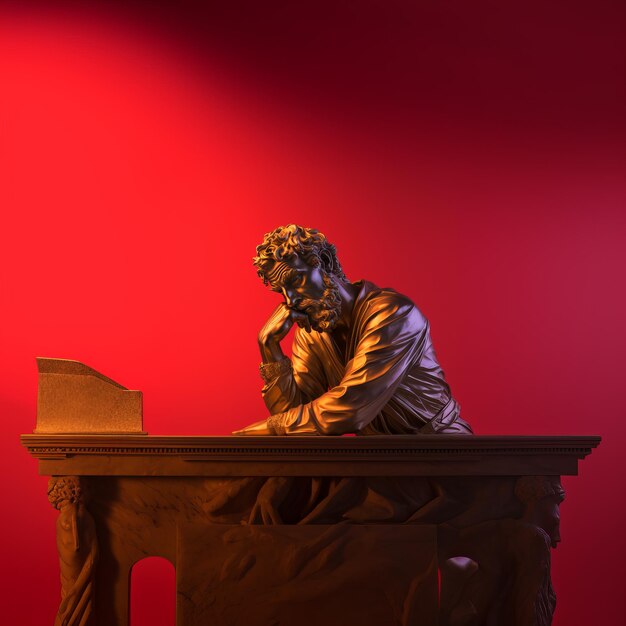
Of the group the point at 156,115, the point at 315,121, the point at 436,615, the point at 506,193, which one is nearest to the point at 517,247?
the point at 506,193

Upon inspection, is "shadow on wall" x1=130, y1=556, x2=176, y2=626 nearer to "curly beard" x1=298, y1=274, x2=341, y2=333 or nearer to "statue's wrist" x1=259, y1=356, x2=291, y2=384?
"statue's wrist" x1=259, y1=356, x2=291, y2=384

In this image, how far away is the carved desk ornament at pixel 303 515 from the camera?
4.11 metres

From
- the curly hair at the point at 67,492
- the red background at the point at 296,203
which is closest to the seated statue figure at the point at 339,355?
the curly hair at the point at 67,492

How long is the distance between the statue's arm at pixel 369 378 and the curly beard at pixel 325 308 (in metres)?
0.15

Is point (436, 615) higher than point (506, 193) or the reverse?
the reverse

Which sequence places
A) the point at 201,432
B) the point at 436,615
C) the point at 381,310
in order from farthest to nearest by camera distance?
1. the point at 201,432
2. the point at 381,310
3. the point at 436,615

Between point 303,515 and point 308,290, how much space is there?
3.17 ft

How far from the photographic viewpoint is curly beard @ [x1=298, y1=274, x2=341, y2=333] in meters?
4.65

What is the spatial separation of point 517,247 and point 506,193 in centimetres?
34

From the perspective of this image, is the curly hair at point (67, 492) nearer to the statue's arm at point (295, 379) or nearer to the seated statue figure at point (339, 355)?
the seated statue figure at point (339, 355)

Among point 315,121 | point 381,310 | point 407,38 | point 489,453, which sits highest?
point 407,38

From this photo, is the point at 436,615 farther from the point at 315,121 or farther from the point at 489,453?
the point at 315,121

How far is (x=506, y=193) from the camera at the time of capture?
666 cm

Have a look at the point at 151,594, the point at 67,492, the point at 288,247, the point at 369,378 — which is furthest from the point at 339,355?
the point at 151,594
